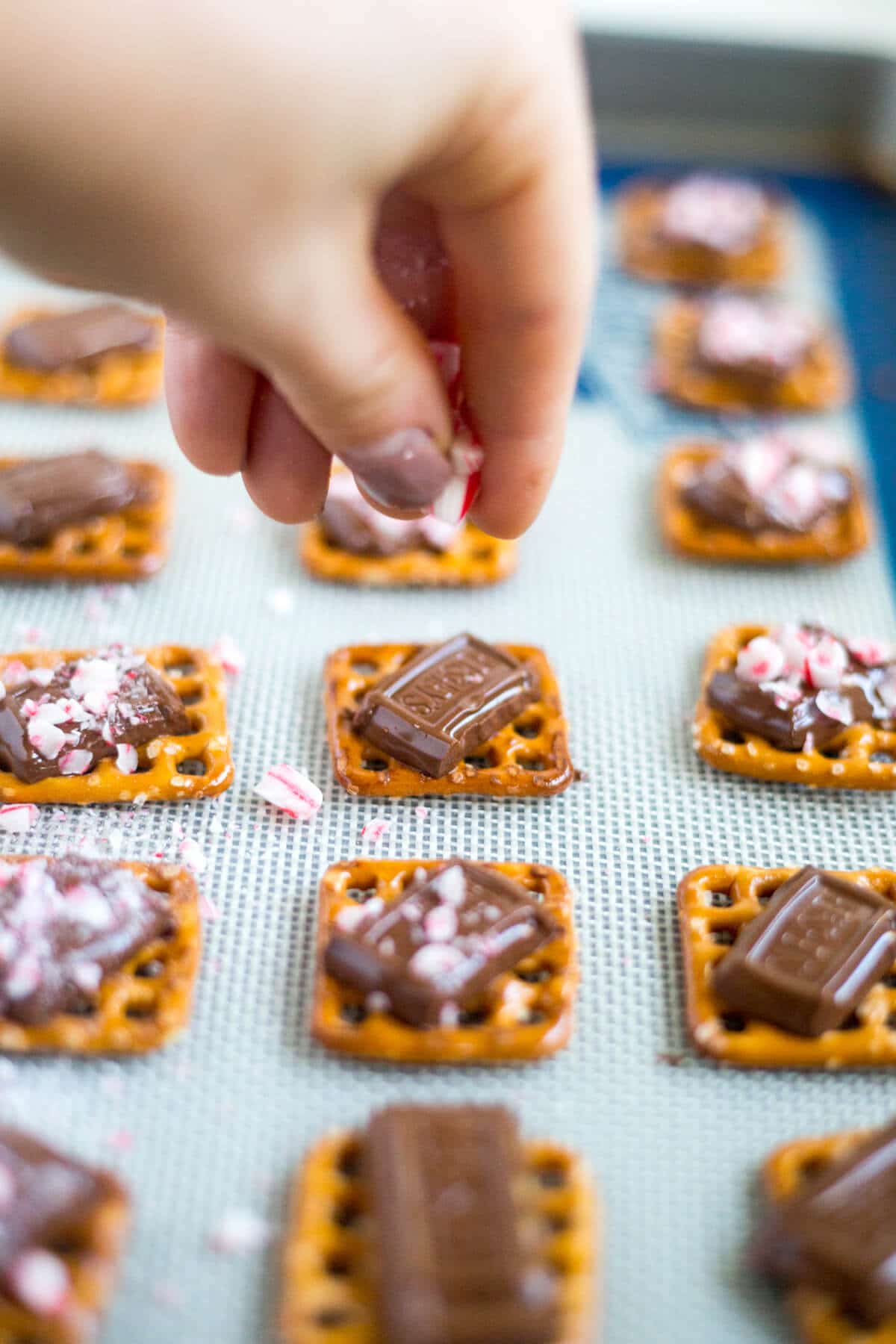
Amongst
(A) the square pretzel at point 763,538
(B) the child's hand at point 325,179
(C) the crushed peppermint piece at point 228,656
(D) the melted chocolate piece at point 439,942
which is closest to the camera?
(B) the child's hand at point 325,179

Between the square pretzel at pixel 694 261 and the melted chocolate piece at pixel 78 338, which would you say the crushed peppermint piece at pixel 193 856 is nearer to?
the melted chocolate piece at pixel 78 338

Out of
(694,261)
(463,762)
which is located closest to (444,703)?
(463,762)

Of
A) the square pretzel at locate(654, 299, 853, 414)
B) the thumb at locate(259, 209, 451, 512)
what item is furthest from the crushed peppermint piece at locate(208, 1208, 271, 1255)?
the square pretzel at locate(654, 299, 853, 414)

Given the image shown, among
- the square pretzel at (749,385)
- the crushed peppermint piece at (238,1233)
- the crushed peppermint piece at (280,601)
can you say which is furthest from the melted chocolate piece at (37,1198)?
the square pretzel at (749,385)

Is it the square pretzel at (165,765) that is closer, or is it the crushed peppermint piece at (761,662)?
the square pretzel at (165,765)

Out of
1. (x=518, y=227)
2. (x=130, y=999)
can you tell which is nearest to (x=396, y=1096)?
(x=130, y=999)

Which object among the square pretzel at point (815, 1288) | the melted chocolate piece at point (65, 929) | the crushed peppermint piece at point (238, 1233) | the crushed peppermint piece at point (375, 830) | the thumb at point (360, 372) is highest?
the thumb at point (360, 372)

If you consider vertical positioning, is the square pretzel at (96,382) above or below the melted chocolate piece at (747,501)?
above

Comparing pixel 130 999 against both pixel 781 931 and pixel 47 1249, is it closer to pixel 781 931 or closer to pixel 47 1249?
pixel 47 1249

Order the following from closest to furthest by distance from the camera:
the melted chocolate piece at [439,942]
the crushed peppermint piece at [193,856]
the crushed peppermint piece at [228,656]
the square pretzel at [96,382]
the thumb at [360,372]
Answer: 1. the thumb at [360,372]
2. the melted chocolate piece at [439,942]
3. the crushed peppermint piece at [193,856]
4. the crushed peppermint piece at [228,656]
5. the square pretzel at [96,382]
